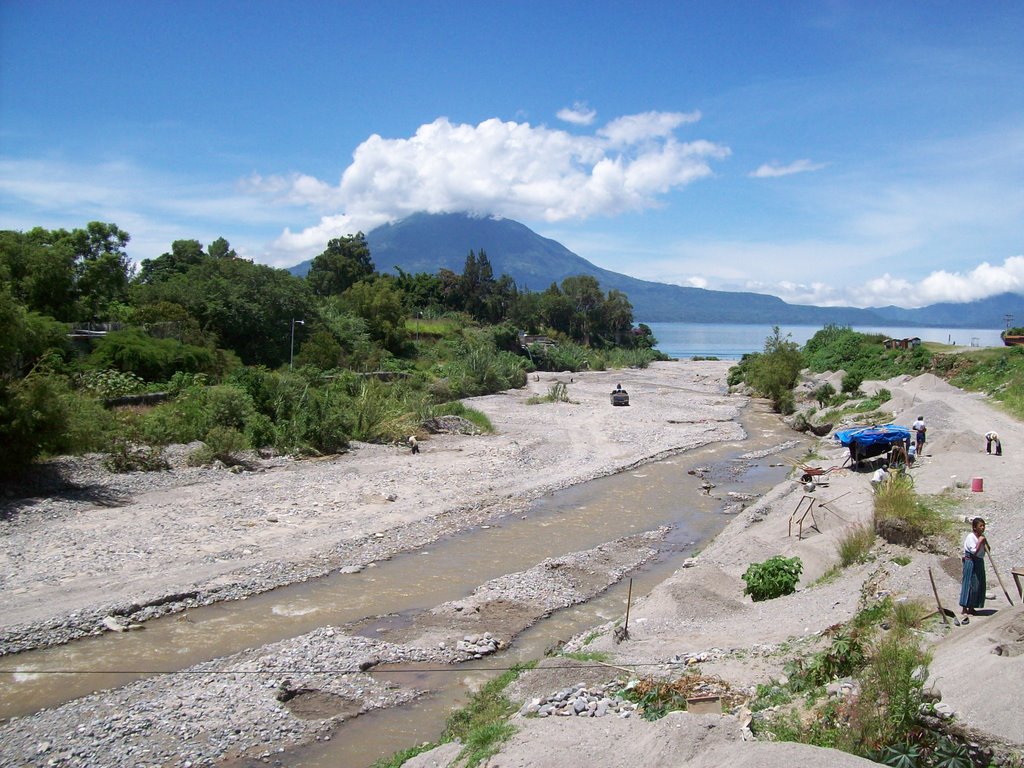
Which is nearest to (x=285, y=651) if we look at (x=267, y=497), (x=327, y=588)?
(x=327, y=588)

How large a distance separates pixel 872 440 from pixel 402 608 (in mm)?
18015

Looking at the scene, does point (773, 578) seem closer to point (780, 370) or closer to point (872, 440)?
point (872, 440)

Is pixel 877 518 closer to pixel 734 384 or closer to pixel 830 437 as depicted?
pixel 830 437

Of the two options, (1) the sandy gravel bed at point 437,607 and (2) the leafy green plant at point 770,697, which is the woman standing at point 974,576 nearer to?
(1) the sandy gravel bed at point 437,607

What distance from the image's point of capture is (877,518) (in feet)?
50.6

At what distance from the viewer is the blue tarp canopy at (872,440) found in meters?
25.6

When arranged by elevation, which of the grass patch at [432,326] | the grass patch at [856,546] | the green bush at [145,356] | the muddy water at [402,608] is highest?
the grass patch at [432,326]

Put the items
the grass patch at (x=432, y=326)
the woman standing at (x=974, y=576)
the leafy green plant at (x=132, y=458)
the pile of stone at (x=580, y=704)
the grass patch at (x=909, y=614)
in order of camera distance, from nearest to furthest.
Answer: the pile of stone at (x=580, y=704) < the grass patch at (x=909, y=614) < the woman standing at (x=974, y=576) < the leafy green plant at (x=132, y=458) < the grass patch at (x=432, y=326)

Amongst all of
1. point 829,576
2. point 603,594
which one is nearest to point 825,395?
point 829,576

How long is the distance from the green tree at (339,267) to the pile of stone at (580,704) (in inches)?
3293

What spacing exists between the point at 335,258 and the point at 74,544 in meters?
77.7

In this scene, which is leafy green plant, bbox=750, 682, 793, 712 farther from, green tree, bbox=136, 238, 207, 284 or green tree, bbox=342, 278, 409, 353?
green tree, bbox=136, 238, 207, 284

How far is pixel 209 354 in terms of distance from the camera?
40.7 m

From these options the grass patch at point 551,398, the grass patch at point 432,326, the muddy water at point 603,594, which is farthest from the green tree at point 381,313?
the muddy water at point 603,594
